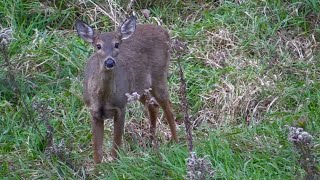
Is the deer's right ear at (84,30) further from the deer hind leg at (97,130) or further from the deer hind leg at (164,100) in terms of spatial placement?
the deer hind leg at (164,100)

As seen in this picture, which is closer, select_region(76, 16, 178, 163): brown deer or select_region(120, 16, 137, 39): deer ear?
select_region(76, 16, 178, 163): brown deer

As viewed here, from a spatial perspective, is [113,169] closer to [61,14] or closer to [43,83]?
[43,83]

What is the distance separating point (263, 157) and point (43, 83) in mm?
2807

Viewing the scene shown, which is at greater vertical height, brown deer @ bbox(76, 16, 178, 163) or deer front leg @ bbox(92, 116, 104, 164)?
brown deer @ bbox(76, 16, 178, 163)

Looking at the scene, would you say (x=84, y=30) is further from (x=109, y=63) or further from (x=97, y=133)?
(x=97, y=133)

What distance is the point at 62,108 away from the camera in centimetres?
869

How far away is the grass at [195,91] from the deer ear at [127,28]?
846 millimetres

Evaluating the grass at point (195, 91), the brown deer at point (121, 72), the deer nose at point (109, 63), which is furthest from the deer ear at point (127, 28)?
the grass at point (195, 91)

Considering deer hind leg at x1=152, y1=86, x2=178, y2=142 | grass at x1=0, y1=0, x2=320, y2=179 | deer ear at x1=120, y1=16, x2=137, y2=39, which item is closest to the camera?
grass at x1=0, y1=0, x2=320, y2=179

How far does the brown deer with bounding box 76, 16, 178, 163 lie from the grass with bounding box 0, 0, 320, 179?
230 mm

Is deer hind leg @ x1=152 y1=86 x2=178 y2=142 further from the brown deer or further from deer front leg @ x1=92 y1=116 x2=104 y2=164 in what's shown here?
deer front leg @ x1=92 y1=116 x2=104 y2=164

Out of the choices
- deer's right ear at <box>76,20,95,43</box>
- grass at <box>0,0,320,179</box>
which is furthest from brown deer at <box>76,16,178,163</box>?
grass at <box>0,0,320,179</box>

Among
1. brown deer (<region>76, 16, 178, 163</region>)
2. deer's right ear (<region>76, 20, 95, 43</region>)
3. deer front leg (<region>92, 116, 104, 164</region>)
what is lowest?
deer front leg (<region>92, 116, 104, 164</region>)

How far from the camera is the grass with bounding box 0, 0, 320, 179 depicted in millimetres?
7094
